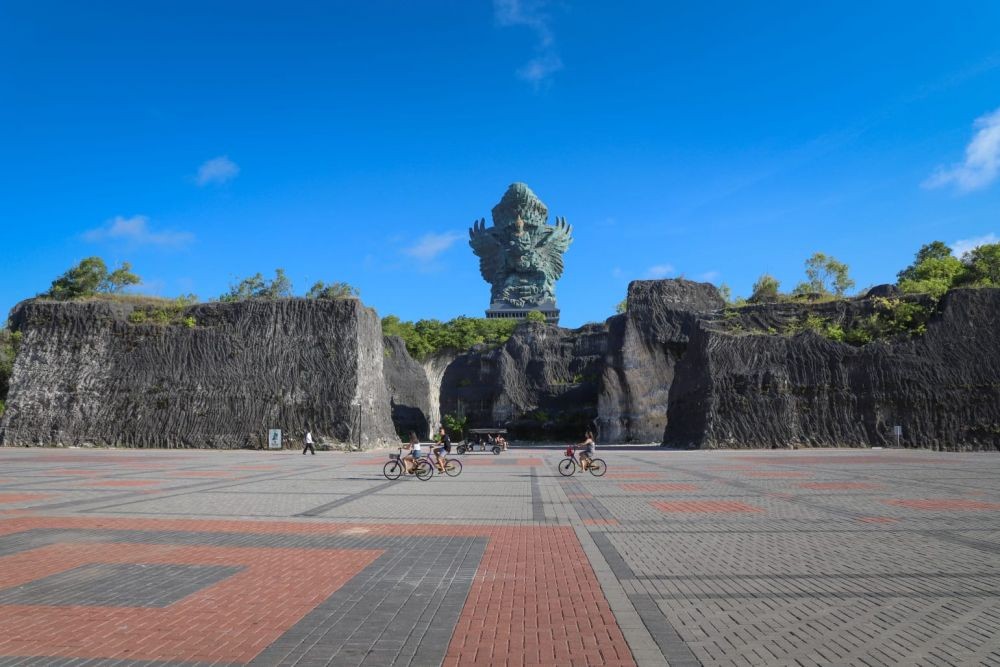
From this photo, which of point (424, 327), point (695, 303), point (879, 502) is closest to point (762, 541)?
point (879, 502)

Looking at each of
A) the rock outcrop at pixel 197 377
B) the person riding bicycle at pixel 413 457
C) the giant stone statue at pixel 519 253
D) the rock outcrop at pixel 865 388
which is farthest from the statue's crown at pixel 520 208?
the person riding bicycle at pixel 413 457

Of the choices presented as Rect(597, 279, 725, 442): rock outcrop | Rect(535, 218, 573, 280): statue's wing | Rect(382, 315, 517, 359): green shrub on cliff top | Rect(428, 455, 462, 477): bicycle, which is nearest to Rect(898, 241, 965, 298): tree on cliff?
Rect(597, 279, 725, 442): rock outcrop

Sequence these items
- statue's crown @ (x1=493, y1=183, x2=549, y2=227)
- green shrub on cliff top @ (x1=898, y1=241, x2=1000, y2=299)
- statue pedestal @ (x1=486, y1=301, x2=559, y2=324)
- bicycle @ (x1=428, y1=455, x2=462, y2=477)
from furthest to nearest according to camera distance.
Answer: statue's crown @ (x1=493, y1=183, x2=549, y2=227) → statue pedestal @ (x1=486, y1=301, x2=559, y2=324) → green shrub on cliff top @ (x1=898, y1=241, x2=1000, y2=299) → bicycle @ (x1=428, y1=455, x2=462, y2=477)

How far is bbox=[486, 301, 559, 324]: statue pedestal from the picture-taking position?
107688 millimetres

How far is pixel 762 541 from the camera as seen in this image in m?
7.63

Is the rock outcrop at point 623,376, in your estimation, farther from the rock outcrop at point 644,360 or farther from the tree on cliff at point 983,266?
the tree on cliff at point 983,266

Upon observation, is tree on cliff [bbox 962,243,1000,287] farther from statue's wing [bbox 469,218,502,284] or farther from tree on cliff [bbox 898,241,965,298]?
statue's wing [bbox 469,218,502,284]

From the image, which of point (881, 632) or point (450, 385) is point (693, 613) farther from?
point (450, 385)

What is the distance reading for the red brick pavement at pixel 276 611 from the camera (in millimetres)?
4066

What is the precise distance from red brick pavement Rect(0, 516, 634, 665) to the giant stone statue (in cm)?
10276

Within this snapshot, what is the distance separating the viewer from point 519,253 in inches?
4510

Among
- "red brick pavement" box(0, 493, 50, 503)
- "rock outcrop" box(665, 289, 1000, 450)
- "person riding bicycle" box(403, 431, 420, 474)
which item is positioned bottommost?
"red brick pavement" box(0, 493, 50, 503)

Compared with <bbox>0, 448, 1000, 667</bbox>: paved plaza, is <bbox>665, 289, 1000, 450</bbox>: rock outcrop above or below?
above

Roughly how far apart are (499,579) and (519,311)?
104 meters
